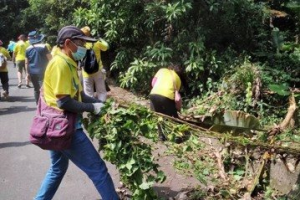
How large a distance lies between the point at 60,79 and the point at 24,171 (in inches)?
110

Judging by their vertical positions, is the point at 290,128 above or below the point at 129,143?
below

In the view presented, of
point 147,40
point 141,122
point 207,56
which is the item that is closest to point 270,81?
point 207,56

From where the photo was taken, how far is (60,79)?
349 cm

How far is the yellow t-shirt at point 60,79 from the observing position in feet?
11.5

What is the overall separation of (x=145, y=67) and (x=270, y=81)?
2728 millimetres

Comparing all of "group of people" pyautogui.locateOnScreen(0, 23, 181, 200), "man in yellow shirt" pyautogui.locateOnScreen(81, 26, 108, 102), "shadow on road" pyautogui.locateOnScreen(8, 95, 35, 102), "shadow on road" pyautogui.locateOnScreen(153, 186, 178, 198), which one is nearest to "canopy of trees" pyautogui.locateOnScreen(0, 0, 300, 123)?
"man in yellow shirt" pyautogui.locateOnScreen(81, 26, 108, 102)

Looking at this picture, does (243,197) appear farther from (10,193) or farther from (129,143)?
(10,193)

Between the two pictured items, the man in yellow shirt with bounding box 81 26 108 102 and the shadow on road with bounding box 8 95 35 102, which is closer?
the man in yellow shirt with bounding box 81 26 108 102

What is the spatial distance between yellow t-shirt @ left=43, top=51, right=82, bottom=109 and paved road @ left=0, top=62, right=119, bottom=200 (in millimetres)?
1684

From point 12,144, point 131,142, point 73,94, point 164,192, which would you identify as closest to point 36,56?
point 12,144

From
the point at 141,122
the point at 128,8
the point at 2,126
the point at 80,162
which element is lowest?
the point at 2,126

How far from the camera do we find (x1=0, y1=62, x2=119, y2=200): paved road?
5.01m

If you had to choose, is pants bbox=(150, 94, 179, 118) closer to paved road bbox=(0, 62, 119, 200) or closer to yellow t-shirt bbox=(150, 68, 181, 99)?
yellow t-shirt bbox=(150, 68, 181, 99)

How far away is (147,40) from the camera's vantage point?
413 inches
